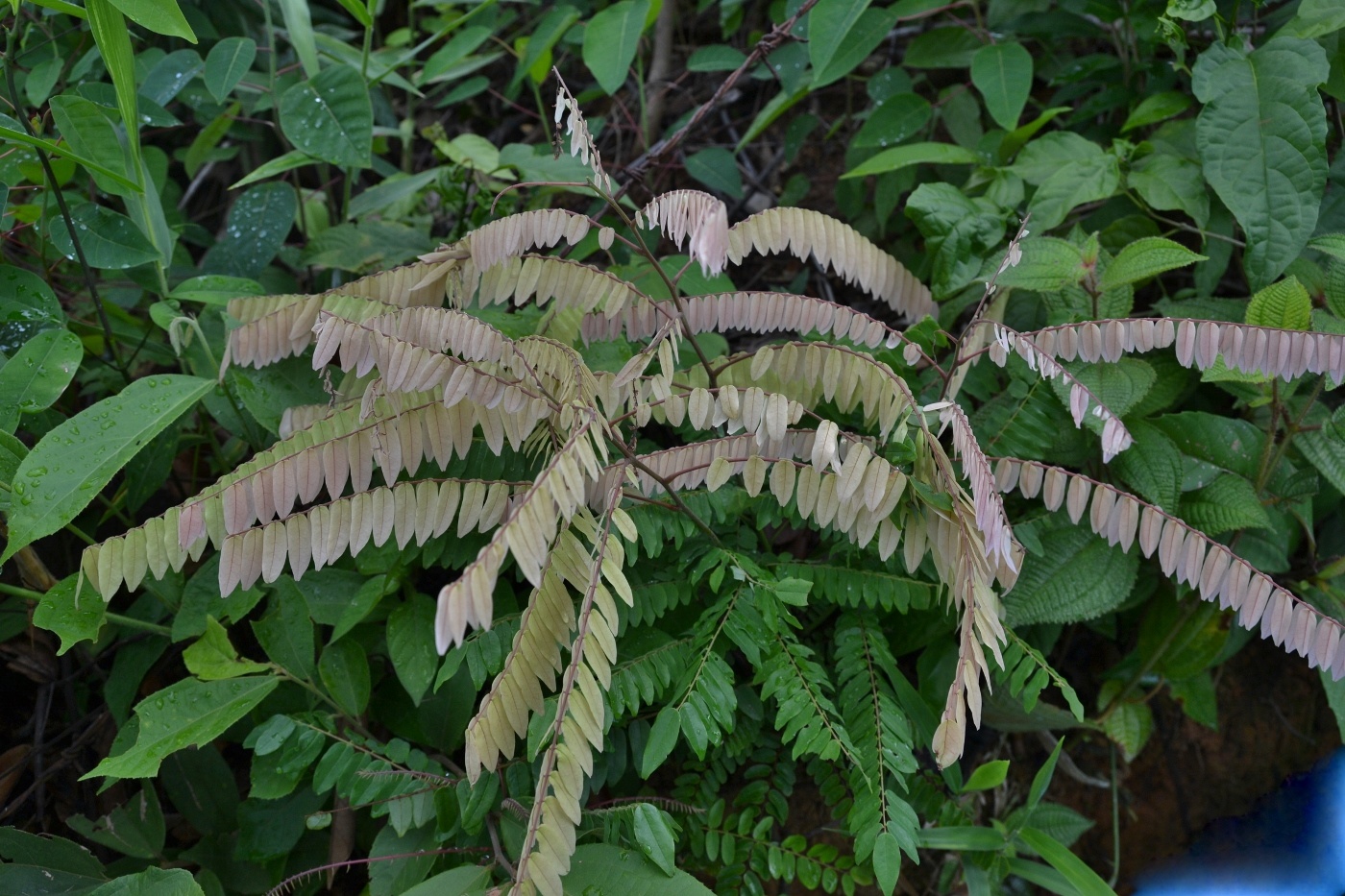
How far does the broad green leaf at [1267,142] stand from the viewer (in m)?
1.80

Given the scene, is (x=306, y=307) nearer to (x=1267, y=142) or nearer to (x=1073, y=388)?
(x=1073, y=388)

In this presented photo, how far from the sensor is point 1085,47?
2.61 m

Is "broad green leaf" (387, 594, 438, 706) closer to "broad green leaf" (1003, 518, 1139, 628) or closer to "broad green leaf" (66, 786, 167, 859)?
"broad green leaf" (66, 786, 167, 859)

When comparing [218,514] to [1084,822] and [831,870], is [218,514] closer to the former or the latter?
[831,870]

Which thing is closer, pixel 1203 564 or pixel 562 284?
pixel 1203 564

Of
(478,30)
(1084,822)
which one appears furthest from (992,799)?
(478,30)

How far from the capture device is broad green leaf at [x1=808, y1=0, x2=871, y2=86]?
205 cm

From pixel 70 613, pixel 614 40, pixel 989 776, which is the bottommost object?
pixel 989 776

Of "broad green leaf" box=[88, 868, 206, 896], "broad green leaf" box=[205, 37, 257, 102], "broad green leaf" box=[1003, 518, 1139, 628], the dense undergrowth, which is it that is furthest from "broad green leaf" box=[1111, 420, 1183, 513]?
"broad green leaf" box=[205, 37, 257, 102]

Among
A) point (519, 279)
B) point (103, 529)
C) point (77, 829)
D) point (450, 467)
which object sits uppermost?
point (519, 279)

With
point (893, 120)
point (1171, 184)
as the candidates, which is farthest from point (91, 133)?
point (1171, 184)

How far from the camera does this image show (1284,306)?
1630 mm

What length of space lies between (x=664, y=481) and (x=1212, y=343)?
0.84 meters

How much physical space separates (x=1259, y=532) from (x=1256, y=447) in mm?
169
